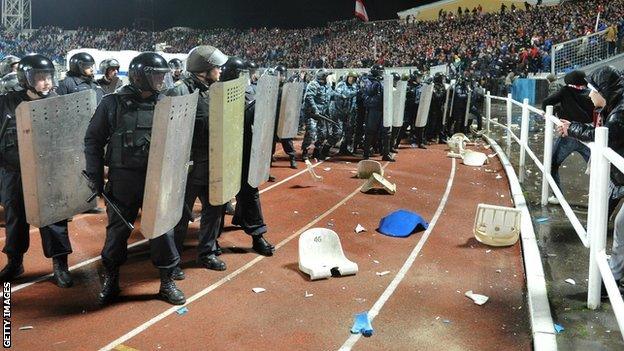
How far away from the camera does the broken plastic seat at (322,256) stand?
5227 mm

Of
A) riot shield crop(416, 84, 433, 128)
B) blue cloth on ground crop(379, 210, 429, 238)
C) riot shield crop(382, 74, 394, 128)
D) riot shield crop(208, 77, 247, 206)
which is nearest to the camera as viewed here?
riot shield crop(208, 77, 247, 206)

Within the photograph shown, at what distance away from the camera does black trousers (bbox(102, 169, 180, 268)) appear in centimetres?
426

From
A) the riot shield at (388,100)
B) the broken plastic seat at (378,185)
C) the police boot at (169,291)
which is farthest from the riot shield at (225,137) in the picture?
the riot shield at (388,100)

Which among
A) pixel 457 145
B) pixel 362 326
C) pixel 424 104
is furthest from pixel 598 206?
pixel 424 104

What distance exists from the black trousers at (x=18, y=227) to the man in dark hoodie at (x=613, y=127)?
4.43 m

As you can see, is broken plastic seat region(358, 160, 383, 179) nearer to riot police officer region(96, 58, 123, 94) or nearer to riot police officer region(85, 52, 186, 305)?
riot police officer region(96, 58, 123, 94)

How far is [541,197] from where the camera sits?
771 cm

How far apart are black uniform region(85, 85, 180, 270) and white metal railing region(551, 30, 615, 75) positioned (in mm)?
17987

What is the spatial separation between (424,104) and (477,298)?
9.77 m

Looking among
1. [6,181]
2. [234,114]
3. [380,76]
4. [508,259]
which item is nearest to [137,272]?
[6,181]

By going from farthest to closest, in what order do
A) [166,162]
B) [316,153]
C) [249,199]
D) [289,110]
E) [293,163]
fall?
[316,153]
[293,163]
[289,110]
[249,199]
[166,162]

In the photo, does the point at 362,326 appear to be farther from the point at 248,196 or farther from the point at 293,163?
the point at 293,163

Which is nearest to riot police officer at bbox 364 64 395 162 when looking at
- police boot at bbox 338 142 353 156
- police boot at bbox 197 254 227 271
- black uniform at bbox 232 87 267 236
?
police boot at bbox 338 142 353 156

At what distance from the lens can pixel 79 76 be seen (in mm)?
7816
